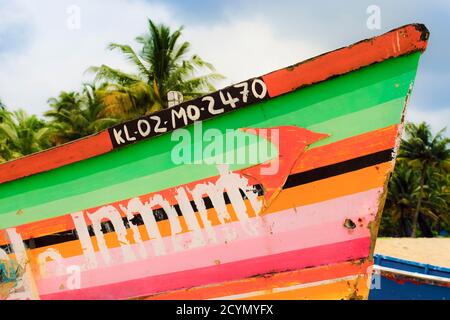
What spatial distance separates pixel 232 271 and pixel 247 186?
23.6 inches

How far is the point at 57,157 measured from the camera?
9.67ft

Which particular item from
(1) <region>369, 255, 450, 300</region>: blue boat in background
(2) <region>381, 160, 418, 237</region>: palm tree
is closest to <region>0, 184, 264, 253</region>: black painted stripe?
(1) <region>369, 255, 450, 300</region>: blue boat in background

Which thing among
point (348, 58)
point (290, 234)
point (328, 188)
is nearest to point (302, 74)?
point (348, 58)

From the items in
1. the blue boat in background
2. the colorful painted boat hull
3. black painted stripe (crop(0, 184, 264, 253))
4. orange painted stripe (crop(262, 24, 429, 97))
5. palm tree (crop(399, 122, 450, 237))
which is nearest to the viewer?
orange painted stripe (crop(262, 24, 429, 97))

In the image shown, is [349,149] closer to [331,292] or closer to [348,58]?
[348,58]

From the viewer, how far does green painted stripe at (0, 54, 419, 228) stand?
260 centimetres

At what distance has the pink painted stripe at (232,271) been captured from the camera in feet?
8.68

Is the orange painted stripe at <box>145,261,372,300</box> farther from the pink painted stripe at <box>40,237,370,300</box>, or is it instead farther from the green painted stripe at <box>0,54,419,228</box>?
the green painted stripe at <box>0,54,419,228</box>

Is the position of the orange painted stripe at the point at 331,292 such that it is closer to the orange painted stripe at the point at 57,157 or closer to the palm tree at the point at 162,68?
the orange painted stripe at the point at 57,157

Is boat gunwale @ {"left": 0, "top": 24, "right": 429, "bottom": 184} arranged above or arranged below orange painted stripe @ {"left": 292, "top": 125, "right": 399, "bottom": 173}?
above

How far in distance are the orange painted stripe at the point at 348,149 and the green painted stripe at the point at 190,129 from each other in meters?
0.04

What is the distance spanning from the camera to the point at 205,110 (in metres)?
2.74

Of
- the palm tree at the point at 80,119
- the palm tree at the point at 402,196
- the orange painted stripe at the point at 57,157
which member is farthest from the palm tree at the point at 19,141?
the palm tree at the point at 402,196
